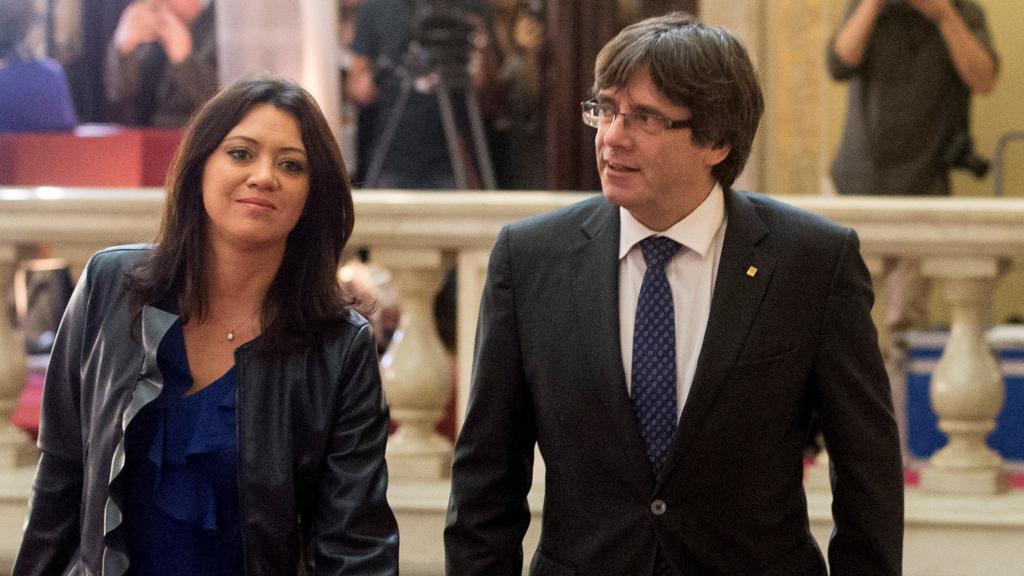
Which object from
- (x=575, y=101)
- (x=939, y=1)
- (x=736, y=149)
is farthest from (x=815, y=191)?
(x=736, y=149)

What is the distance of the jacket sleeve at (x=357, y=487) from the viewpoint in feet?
8.84

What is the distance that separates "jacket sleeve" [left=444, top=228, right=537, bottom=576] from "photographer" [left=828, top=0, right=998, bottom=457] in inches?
133

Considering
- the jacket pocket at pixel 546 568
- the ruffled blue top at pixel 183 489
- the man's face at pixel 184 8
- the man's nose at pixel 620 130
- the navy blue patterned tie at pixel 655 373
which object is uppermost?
the man's face at pixel 184 8

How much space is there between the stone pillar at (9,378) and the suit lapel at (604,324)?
5.85 ft

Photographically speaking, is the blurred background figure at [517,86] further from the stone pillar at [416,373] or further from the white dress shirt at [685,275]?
the white dress shirt at [685,275]

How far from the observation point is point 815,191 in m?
9.41

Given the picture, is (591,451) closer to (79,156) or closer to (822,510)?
(822,510)

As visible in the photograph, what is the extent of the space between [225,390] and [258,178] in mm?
360

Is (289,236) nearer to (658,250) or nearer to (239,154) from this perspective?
(239,154)

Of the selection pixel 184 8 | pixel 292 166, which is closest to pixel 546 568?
pixel 292 166

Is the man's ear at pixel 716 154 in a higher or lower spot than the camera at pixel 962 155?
higher

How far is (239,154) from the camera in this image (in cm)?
274

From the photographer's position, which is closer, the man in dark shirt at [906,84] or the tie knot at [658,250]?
the tie knot at [658,250]

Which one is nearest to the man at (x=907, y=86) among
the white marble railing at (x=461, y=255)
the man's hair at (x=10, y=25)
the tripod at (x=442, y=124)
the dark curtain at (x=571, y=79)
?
the tripod at (x=442, y=124)
